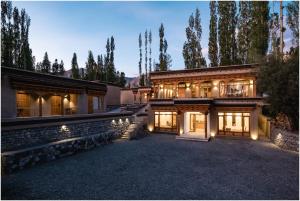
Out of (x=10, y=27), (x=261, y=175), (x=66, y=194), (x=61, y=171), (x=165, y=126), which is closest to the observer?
Answer: (x=66, y=194)

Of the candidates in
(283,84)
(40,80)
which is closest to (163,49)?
(40,80)

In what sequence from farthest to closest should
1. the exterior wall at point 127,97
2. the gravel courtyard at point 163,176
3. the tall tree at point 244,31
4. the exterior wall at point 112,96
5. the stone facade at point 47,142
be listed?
the exterior wall at point 127,97 → the exterior wall at point 112,96 → the tall tree at point 244,31 → the stone facade at point 47,142 → the gravel courtyard at point 163,176

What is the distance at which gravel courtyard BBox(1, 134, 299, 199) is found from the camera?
865 centimetres

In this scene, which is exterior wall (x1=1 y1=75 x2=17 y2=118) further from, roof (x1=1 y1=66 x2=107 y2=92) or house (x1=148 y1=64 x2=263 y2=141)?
house (x1=148 y1=64 x2=263 y2=141)

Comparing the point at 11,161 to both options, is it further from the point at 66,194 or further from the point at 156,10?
the point at 156,10

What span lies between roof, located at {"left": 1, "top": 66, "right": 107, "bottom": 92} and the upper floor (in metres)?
10.4

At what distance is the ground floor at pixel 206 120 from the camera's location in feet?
69.7

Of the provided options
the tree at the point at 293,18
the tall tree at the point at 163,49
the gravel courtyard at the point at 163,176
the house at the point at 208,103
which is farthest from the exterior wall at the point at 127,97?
the tree at the point at 293,18

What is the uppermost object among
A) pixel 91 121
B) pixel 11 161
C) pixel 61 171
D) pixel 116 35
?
pixel 116 35

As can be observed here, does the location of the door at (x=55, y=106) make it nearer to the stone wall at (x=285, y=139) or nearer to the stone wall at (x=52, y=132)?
the stone wall at (x=52, y=132)

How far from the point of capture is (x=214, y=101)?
2278 cm

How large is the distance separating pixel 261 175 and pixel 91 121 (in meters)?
14.8

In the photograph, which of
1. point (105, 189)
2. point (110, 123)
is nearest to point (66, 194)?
point (105, 189)

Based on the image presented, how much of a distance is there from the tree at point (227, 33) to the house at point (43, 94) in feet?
69.6
